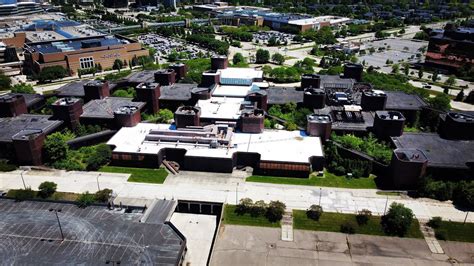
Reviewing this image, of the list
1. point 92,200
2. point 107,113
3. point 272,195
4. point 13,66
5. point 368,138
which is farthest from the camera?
point 13,66

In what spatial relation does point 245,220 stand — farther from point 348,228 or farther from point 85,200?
point 85,200

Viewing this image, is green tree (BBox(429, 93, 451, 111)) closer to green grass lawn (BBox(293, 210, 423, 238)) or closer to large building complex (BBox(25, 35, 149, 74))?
green grass lawn (BBox(293, 210, 423, 238))

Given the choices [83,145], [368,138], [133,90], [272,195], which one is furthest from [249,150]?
[133,90]

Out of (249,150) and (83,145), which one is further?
(83,145)

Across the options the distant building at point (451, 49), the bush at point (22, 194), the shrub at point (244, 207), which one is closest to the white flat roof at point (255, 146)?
the shrub at point (244, 207)

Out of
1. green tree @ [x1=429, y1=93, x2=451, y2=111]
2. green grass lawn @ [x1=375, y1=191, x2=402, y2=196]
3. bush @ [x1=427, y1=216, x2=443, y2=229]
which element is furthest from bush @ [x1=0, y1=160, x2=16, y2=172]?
green tree @ [x1=429, y1=93, x2=451, y2=111]

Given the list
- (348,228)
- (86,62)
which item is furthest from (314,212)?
(86,62)

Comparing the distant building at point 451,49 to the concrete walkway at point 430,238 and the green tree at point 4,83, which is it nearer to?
the concrete walkway at point 430,238

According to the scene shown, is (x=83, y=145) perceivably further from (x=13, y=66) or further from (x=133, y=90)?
(x=13, y=66)
